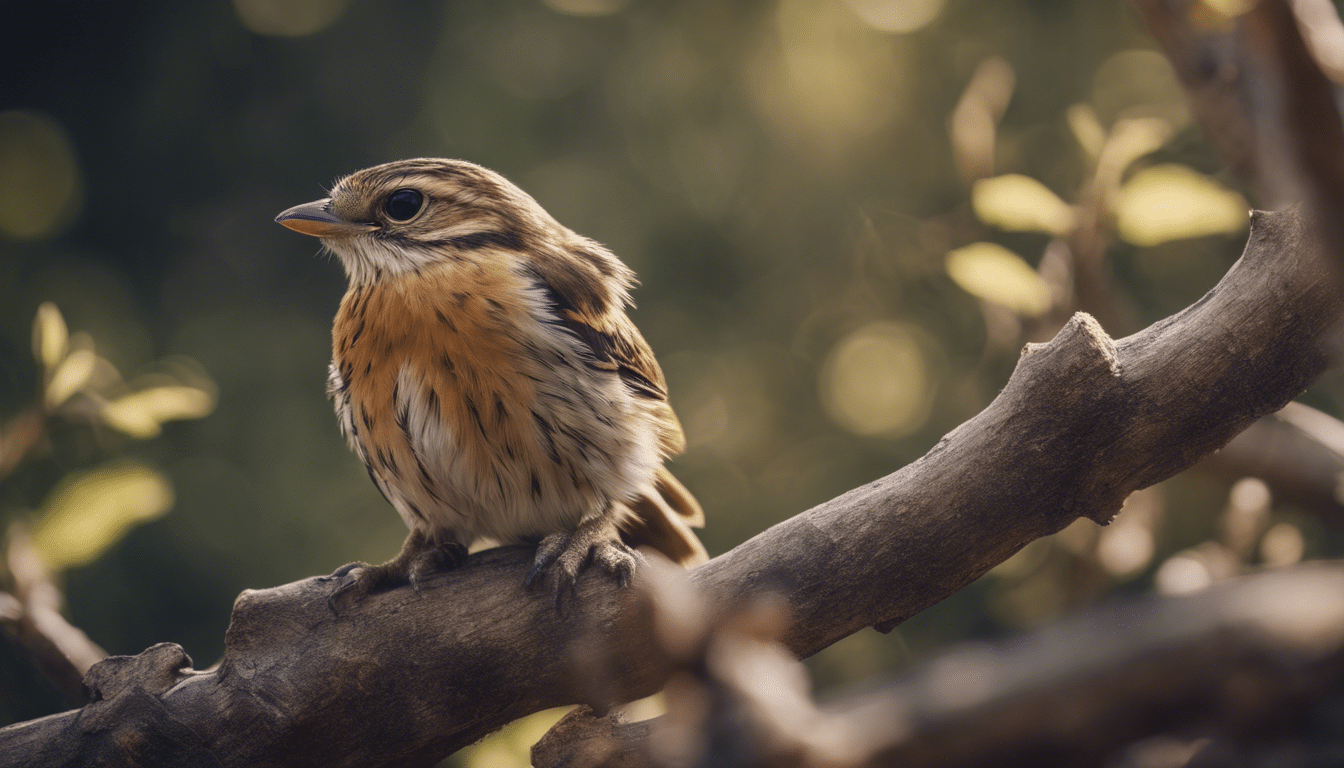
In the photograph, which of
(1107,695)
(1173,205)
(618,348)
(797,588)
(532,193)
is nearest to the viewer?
(1107,695)

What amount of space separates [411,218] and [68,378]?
0.79 metres

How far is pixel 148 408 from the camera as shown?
180cm

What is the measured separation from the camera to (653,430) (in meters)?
1.89

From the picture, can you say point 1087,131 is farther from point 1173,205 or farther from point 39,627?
point 39,627

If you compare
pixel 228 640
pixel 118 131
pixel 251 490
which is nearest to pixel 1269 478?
pixel 228 640

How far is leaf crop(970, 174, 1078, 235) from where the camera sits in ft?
5.39

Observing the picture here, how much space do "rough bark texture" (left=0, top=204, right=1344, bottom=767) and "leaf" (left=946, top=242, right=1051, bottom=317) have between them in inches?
16.0

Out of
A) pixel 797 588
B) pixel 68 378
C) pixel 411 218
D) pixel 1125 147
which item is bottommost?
pixel 797 588

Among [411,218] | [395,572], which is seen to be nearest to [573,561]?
[395,572]

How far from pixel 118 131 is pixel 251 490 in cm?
189

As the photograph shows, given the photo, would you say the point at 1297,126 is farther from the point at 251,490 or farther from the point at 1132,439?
the point at 251,490

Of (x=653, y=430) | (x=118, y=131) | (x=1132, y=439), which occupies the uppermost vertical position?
(x=118, y=131)

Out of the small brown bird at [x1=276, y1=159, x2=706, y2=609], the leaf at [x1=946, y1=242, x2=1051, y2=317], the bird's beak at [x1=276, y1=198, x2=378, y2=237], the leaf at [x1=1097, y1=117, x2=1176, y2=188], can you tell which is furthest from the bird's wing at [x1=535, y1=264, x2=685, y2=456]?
the leaf at [x1=1097, y1=117, x2=1176, y2=188]

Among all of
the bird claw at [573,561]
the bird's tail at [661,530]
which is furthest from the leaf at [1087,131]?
the bird claw at [573,561]
